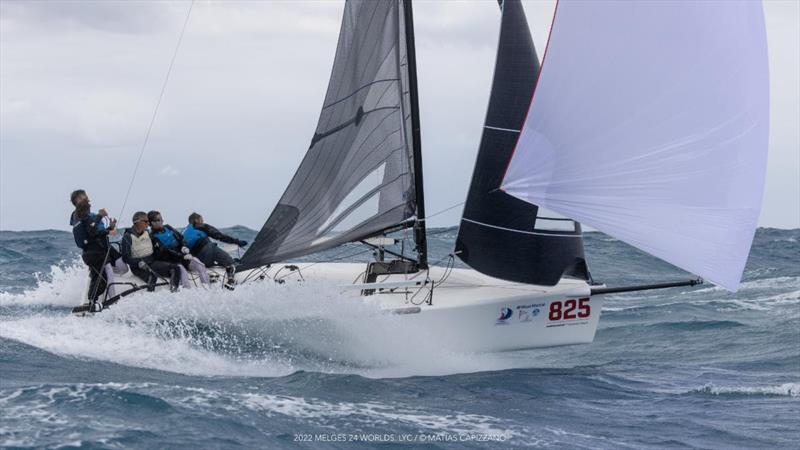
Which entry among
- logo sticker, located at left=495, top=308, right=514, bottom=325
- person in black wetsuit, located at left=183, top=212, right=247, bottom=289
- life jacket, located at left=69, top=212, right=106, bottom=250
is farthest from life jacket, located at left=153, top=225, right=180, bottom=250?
logo sticker, located at left=495, top=308, right=514, bottom=325

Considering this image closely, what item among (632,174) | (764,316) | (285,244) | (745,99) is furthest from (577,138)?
(764,316)

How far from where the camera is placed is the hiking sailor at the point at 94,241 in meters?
10.5

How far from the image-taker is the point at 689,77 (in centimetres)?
880

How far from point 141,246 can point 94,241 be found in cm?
52

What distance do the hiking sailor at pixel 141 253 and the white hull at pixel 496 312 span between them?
1457mm

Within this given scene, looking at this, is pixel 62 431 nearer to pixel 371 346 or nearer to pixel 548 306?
pixel 371 346

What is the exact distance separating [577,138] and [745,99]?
1.50m

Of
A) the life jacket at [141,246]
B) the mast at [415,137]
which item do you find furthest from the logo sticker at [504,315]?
the life jacket at [141,246]

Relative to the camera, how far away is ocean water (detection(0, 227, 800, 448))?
23.8 feet

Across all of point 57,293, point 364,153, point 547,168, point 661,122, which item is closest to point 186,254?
point 364,153

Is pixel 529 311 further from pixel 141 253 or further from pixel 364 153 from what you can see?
pixel 141 253

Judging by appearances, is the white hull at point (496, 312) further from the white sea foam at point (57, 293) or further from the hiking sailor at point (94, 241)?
the white sea foam at point (57, 293)

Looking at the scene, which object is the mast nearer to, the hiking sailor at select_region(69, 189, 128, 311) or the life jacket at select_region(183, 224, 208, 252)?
the life jacket at select_region(183, 224, 208, 252)

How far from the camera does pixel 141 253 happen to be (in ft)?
36.2
